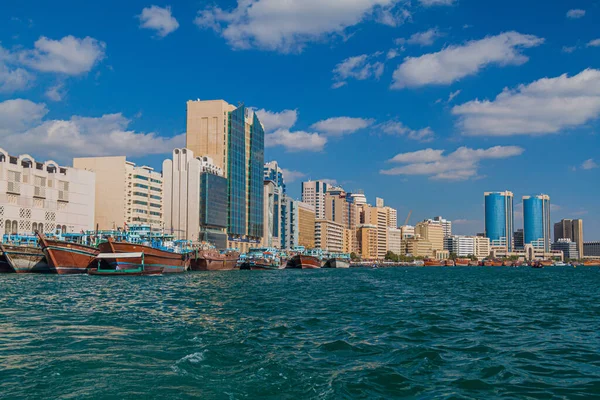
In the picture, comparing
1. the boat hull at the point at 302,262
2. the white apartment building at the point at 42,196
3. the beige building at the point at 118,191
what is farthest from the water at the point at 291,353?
the boat hull at the point at 302,262

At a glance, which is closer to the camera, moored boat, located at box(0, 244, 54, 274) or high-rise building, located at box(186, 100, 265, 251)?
moored boat, located at box(0, 244, 54, 274)

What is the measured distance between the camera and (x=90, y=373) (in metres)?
14.5

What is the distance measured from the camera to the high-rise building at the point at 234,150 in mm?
168875

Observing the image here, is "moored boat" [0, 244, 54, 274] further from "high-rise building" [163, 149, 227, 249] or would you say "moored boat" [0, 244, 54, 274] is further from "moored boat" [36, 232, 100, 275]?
"high-rise building" [163, 149, 227, 249]

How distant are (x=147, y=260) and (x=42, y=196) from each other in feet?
131

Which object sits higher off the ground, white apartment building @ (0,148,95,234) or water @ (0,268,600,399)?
white apartment building @ (0,148,95,234)

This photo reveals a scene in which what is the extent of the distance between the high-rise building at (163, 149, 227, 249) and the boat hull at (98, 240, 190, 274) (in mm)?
58243

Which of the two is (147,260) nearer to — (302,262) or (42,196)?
(42,196)

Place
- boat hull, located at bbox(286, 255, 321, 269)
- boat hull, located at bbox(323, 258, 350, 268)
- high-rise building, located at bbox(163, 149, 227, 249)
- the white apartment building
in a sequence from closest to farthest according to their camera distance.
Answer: the white apartment building, high-rise building, located at bbox(163, 149, 227, 249), boat hull, located at bbox(286, 255, 321, 269), boat hull, located at bbox(323, 258, 350, 268)

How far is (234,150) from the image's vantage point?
564ft

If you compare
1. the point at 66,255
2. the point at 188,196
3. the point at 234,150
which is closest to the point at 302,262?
the point at 188,196

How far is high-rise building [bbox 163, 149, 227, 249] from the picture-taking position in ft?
501

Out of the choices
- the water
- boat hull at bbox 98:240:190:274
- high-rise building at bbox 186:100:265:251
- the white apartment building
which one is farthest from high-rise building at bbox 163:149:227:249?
the water

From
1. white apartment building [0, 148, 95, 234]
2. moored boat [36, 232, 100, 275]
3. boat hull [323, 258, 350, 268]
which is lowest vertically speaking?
boat hull [323, 258, 350, 268]
